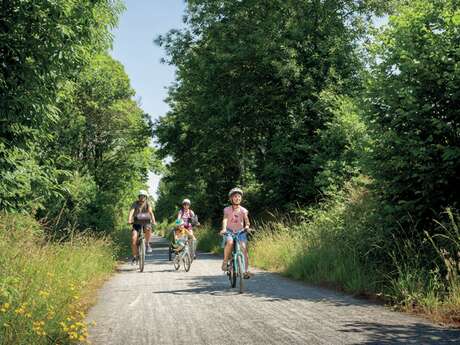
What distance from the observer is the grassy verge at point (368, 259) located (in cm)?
800

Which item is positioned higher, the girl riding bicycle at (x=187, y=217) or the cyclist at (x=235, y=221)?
the girl riding bicycle at (x=187, y=217)

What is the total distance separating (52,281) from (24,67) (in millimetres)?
4346

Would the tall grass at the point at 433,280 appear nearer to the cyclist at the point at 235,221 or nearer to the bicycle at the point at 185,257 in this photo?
the cyclist at the point at 235,221

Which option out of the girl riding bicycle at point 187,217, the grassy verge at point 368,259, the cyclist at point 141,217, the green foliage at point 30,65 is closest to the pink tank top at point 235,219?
the grassy verge at point 368,259

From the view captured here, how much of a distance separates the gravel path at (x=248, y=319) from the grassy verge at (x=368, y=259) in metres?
0.55

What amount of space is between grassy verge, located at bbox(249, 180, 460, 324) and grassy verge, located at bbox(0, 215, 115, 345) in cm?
505

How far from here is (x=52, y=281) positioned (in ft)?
25.6

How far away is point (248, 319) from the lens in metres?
7.25

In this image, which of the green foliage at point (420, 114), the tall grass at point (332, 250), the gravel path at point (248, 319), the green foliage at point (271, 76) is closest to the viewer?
the gravel path at point (248, 319)

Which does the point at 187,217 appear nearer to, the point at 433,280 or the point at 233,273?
the point at 233,273

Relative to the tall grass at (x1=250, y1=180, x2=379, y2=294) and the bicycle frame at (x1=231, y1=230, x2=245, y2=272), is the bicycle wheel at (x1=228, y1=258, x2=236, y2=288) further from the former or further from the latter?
the tall grass at (x1=250, y1=180, x2=379, y2=294)

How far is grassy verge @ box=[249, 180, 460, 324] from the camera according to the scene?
26.2 ft

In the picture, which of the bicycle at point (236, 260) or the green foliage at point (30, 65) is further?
the bicycle at point (236, 260)

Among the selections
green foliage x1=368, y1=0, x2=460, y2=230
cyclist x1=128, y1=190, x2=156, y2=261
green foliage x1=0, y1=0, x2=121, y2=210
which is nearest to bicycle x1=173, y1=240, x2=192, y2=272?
cyclist x1=128, y1=190, x2=156, y2=261
